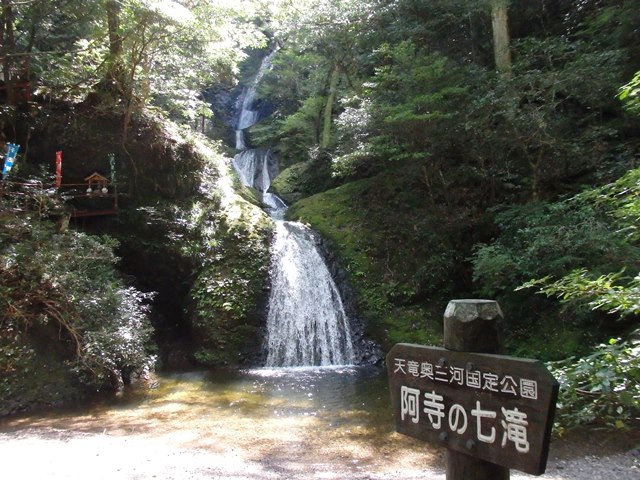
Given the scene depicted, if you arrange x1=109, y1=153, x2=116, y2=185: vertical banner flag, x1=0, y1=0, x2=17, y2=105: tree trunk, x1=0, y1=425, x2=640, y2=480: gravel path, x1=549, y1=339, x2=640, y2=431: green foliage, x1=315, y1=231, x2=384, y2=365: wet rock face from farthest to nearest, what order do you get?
x1=109, y1=153, x2=116, y2=185: vertical banner flag < x1=315, y1=231, x2=384, y2=365: wet rock face < x1=0, y1=0, x2=17, y2=105: tree trunk < x1=0, y1=425, x2=640, y2=480: gravel path < x1=549, y1=339, x2=640, y2=431: green foliage

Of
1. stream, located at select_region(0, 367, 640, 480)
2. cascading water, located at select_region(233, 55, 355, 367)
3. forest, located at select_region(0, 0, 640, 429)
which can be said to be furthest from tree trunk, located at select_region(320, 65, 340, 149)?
stream, located at select_region(0, 367, 640, 480)

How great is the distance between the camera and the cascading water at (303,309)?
9984mm

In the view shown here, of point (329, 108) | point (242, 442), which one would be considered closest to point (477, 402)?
point (242, 442)

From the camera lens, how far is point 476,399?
1.64 m

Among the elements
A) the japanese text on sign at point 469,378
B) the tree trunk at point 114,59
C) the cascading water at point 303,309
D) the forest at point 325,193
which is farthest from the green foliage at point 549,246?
the tree trunk at point 114,59

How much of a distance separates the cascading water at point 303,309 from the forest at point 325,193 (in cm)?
41

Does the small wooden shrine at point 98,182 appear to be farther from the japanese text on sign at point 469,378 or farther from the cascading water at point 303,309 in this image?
the japanese text on sign at point 469,378

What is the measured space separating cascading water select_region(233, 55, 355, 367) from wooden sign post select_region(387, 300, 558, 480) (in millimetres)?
8275

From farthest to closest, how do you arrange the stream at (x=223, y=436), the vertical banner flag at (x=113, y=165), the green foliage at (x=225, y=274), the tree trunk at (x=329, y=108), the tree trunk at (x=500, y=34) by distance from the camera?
the tree trunk at (x=329, y=108) → the tree trunk at (x=500, y=34) → the vertical banner flag at (x=113, y=165) → the green foliage at (x=225, y=274) → the stream at (x=223, y=436)

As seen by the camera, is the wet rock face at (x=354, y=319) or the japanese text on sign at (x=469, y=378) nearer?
the japanese text on sign at (x=469, y=378)

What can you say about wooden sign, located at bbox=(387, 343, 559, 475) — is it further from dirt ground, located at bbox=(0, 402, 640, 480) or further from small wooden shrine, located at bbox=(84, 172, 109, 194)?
small wooden shrine, located at bbox=(84, 172, 109, 194)

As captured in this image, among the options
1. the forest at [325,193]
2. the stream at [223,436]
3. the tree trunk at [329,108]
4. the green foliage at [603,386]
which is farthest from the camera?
the tree trunk at [329,108]

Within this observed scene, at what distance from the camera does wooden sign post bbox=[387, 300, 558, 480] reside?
145cm

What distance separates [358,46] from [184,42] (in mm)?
6939
